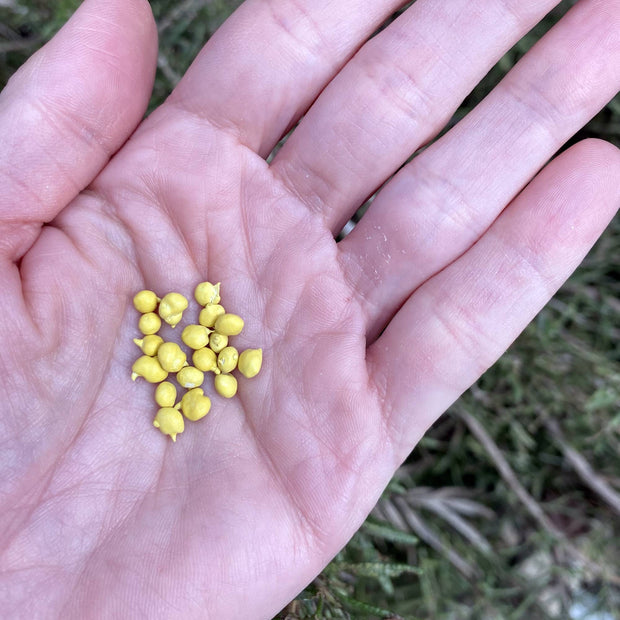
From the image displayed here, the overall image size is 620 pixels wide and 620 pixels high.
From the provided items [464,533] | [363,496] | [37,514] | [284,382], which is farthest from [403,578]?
[37,514]

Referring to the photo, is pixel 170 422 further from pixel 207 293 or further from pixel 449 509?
pixel 449 509

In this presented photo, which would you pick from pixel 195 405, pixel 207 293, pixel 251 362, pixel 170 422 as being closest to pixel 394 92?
pixel 207 293

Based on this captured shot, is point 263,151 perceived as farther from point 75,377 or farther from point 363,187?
point 75,377

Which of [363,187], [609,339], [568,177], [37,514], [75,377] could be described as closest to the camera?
[37,514]

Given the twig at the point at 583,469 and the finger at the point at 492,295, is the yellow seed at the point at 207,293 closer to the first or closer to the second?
the finger at the point at 492,295

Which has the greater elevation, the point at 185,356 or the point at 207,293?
the point at 207,293

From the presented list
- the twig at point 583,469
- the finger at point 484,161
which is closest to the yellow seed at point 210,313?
the finger at point 484,161
